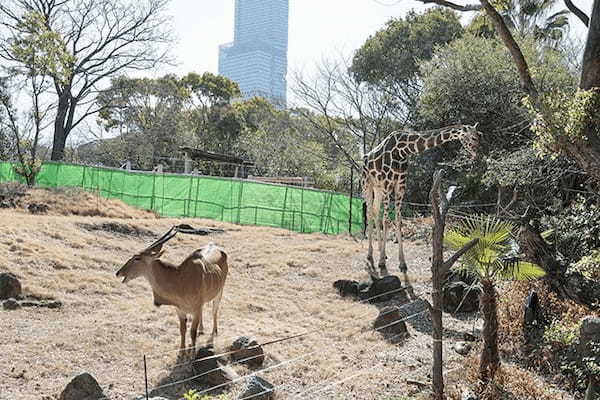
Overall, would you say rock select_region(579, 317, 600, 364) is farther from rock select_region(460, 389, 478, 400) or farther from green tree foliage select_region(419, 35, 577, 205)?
green tree foliage select_region(419, 35, 577, 205)

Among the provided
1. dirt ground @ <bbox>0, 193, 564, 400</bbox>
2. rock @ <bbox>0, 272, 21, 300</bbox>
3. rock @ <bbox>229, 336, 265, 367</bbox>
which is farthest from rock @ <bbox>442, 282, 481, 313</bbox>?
rock @ <bbox>0, 272, 21, 300</bbox>

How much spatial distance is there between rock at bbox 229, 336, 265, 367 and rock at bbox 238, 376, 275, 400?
892 millimetres

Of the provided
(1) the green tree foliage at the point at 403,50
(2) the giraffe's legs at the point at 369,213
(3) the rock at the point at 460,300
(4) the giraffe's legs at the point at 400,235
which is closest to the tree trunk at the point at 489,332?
(3) the rock at the point at 460,300

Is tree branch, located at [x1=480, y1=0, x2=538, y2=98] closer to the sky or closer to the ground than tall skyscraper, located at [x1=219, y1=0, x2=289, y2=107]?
closer to the ground

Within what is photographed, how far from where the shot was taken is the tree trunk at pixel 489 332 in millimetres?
5863

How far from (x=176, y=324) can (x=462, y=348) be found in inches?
148

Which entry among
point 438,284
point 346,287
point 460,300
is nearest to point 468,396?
point 438,284

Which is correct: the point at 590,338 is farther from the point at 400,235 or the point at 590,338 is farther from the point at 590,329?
the point at 400,235

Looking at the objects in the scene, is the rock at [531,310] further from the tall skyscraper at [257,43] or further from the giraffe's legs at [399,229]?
the tall skyscraper at [257,43]

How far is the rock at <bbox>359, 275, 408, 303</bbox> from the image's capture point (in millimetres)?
9870

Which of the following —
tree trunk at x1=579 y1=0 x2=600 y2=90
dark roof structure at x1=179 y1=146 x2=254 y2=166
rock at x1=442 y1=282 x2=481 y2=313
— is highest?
tree trunk at x1=579 y1=0 x2=600 y2=90

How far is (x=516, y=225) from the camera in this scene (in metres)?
9.09

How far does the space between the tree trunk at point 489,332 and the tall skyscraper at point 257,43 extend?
131029mm

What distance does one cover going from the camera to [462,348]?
738 cm
